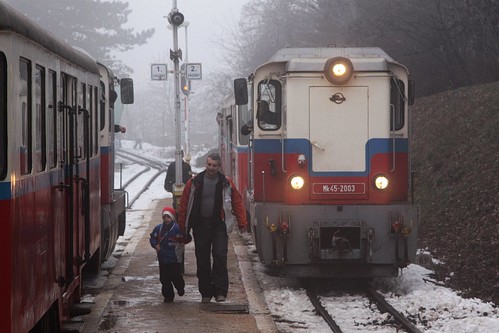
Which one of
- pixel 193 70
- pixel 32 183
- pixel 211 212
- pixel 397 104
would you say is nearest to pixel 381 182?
pixel 397 104

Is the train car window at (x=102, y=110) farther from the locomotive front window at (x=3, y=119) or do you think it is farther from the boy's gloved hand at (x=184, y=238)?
the locomotive front window at (x=3, y=119)

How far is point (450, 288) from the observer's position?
1310 centimetres

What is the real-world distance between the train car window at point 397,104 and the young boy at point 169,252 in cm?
332

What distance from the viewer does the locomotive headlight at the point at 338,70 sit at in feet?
42.2

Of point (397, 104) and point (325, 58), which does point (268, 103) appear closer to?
point (325, 58)

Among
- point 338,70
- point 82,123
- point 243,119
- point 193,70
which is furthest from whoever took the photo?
point 193,70

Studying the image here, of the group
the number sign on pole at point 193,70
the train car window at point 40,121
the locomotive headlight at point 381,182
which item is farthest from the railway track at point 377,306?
the number sign on pole at point 193,70

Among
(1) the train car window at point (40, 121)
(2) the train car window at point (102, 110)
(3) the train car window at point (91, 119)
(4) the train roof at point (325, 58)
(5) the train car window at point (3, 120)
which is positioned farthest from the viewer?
(2) the train car window at point (102, 110)

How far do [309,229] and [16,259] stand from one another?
6925 mm

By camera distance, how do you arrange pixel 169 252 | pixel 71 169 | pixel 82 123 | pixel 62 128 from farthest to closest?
pixel 169 252
pixel 82 123
pixel 71 169
pixel 62 128

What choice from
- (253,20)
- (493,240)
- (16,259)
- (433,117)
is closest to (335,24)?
(433,117)

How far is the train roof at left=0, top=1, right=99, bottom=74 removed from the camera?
614 cm

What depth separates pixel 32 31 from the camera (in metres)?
6.94

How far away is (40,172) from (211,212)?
4363mm
